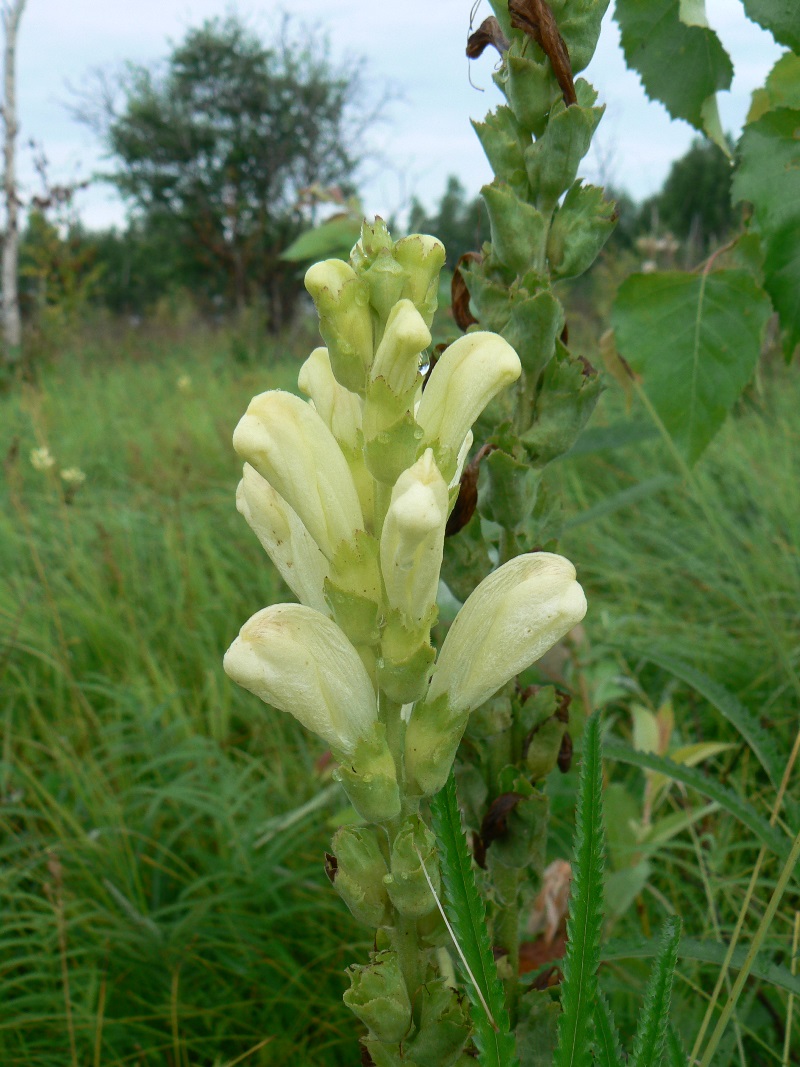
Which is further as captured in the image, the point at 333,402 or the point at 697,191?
the point at 697,191

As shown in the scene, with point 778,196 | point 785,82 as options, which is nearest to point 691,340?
point 778,196

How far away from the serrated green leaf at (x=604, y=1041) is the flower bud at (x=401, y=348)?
49 centimetres

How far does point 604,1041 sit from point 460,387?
0.51 metres

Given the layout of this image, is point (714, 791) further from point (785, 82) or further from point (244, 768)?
point (244, 768)

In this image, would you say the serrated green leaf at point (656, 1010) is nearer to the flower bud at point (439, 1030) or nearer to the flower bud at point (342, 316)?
the flower bud at point (439, 1030)

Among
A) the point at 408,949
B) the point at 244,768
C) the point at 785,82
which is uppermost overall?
the point at 785,82

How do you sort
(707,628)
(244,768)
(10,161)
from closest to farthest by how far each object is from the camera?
(244,768) < (707,628) < (10,161)

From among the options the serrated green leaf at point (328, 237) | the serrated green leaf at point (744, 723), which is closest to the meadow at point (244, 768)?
the serrated green leaf at point (744, 723)

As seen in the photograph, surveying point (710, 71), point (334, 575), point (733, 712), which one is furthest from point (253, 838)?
point (710, 71)

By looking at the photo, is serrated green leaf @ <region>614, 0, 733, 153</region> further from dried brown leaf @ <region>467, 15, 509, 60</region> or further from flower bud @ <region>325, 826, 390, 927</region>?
flower bud @ <region>325, 826, 390, 927</region>

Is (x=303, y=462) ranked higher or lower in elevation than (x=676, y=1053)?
higher

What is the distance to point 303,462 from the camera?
2.23 ft

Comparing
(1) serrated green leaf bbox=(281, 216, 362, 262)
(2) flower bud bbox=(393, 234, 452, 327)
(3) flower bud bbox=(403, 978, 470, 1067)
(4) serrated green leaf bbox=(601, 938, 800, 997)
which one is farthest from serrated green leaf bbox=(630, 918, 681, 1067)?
(1) serrated green leaf bbox=(281, 216, 362, 262)

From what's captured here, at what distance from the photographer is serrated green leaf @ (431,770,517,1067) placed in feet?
1.84
